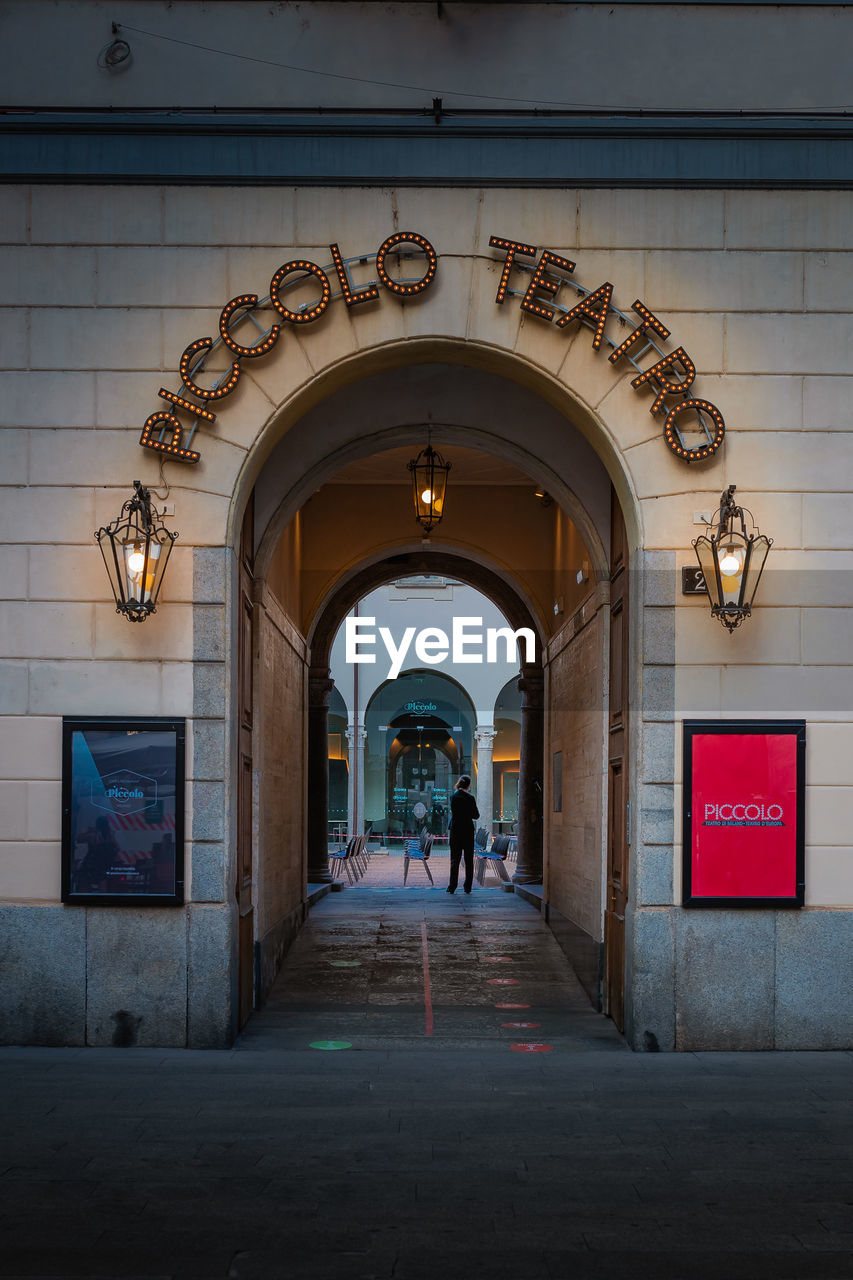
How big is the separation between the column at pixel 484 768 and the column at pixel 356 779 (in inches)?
129

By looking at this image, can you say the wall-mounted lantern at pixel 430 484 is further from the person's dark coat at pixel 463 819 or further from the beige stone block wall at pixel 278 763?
the person's dark coat at pixel 463 819

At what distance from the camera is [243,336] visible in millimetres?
8406

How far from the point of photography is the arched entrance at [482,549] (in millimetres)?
10234

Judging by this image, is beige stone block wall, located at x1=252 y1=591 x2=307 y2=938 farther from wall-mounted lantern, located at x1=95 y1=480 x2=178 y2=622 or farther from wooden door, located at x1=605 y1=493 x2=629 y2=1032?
wooden door, located at x1=605 y1=493 x2=629 y2=1032

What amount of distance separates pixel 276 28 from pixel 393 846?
30.4 m

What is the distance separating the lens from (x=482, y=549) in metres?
16.9

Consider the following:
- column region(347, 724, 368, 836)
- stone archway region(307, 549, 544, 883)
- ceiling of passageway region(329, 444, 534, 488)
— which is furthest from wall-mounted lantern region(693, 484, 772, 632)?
column region(347, 724, 368, 836)

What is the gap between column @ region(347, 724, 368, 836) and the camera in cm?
3466

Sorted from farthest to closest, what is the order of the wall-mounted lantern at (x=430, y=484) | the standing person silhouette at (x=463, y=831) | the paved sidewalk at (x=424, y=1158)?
1. the standing person silhouette at (x=463, y=831)
2. the wall-mounted lantern at (x=430, y=484)
3. the paved sidewalk at (x=424, y=1158)

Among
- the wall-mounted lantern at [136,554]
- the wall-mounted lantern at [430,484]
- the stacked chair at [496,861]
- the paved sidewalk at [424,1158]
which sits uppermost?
the wall-mounted lantern at [430,484]

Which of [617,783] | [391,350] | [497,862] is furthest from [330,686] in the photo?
[391,350]

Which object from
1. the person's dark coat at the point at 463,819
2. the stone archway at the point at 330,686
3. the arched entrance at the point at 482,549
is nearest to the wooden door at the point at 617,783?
the arched entrance at the point at 482,549

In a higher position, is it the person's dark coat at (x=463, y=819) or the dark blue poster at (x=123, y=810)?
the dark blue poster at (x=123, y=810)

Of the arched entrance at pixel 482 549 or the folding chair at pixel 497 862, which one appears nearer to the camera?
the arched entrance at pixel 482 549
